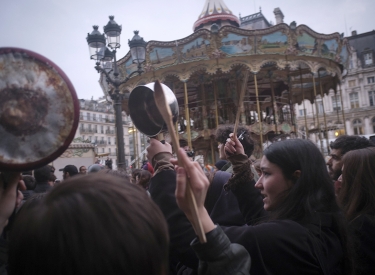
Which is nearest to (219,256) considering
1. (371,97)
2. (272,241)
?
(272,241)

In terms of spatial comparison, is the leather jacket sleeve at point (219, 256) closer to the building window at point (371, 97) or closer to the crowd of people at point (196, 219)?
the crowd of people at point (196, 219)

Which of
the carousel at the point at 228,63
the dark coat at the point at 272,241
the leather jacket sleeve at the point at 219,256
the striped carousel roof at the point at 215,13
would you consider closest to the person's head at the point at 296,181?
the dark coat at the point at 272,241

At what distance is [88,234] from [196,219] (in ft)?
1.29

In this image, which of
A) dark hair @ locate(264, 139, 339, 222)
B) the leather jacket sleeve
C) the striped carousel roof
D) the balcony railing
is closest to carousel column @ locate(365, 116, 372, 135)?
the striped carousel roof

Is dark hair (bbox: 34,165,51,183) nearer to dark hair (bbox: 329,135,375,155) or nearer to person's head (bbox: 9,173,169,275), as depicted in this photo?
person's head (bbox: 9,173,169,275)

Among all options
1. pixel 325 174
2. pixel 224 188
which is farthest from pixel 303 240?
pixel 224 188

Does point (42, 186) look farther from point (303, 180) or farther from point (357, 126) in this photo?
point (357, 126)

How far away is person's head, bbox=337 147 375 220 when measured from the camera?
92.0 inches

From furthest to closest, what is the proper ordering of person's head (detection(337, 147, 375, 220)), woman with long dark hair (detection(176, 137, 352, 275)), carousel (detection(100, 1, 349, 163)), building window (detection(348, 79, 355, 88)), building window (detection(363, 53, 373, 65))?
building window (detection(348, 79, 355, 88)), building window (detection(363, 53, 373, 65)), carousel (detection(100, 1, 349, 163)), person's head (detection(337, 147, 375, 220)), woman with long dark hair (detection(176, 137, 352, 275))

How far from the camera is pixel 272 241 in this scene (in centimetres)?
149

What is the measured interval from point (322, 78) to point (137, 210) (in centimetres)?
1936

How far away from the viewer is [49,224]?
0.85m

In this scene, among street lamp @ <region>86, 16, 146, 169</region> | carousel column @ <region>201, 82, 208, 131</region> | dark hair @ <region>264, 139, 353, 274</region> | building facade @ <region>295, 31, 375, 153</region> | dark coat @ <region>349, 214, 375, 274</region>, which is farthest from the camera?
building facade @ <region>295, 31, 375, 153</region>

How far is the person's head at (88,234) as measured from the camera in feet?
2.73
